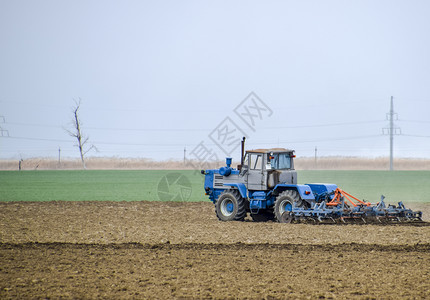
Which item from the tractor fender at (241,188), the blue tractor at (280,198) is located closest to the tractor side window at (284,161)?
the blue tractor at (280,198)

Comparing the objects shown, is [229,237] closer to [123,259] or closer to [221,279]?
[123,259]

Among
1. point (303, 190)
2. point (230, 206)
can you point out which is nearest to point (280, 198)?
point (303, 190)

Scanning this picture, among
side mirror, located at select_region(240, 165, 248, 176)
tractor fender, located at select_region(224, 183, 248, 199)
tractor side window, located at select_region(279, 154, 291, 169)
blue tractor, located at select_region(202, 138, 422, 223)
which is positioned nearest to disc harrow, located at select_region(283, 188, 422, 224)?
blue tractor, located at select_region(202, 138, 422, 223)

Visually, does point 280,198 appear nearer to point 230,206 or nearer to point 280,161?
point 280,161

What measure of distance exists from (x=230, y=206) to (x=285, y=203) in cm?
227

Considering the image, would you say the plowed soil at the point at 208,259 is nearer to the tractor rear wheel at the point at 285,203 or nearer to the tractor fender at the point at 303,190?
A: the tractor rear wheel at the point at 285,203

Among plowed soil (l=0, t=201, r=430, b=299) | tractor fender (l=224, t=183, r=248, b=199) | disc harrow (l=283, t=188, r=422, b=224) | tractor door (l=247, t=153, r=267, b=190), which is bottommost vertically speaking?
plowed soil (l=0, t=201, r=430, b=299)

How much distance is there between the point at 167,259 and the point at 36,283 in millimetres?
3271

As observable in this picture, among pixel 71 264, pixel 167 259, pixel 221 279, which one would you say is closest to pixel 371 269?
A: pixel 221 279

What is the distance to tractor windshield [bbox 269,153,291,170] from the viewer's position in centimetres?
2006

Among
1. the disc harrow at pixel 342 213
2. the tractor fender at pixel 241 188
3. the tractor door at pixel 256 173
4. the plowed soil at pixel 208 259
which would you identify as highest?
the tractor door at pixel 256 173

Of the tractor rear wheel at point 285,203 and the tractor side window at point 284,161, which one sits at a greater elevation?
the tractor side window at point 284,161

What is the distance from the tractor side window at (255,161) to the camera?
66.3ft

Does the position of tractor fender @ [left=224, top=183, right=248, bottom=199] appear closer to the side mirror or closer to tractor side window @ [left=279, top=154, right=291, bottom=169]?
the side mirror
